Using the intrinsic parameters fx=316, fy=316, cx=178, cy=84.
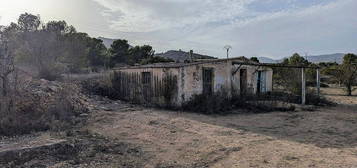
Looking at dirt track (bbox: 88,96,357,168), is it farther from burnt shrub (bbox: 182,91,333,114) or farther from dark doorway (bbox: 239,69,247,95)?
dark doorway (bbox: 239,69,247,95)

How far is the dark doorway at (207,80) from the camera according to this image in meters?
15.7

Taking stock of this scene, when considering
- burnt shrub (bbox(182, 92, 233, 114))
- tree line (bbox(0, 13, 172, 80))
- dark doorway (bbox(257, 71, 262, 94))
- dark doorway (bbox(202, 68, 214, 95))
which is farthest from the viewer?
tree line (bbox(0, 13, 172, 80))

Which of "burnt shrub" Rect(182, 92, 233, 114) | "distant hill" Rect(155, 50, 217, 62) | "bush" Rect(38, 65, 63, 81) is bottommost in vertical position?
"burnt shrub" Rect(182, 92, 233, 114)

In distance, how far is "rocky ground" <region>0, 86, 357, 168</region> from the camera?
6246mm

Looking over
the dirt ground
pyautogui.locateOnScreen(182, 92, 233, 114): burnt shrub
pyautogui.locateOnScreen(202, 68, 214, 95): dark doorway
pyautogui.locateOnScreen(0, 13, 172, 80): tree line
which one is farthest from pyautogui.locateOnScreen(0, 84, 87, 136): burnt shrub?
pyautogui.locateOnScreen(0, 13, 172, 80): tree line

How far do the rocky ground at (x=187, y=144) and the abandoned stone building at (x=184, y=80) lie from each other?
10.0ft

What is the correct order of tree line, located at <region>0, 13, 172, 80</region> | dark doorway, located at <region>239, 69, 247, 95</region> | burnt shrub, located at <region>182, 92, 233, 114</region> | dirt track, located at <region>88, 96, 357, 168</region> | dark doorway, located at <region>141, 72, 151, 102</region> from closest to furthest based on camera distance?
dirt track, located at <region>88, 96, 357, 168</region>, burnt shrub, located at <region>182, 92, 233, 114</region>, dark doorway, located at <region>141, 72, 151, 102</region>, dark doorway, located at <region>239, 69, 247, 95</region>, tree line, located at <region>0, 13, 172, 80</region>

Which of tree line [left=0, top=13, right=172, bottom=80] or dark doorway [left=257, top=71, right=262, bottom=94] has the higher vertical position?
tree line [left=0, top=13, right=172, bottom=80]

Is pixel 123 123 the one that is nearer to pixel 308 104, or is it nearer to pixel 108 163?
pixel 108 163

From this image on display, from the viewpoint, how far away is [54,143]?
22.6ft

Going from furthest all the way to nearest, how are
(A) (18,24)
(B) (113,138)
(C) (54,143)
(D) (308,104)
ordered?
1. (A) (18,24)
2. (D) (308,104)
3. (B) (113,138)
4. (C) (54,143)

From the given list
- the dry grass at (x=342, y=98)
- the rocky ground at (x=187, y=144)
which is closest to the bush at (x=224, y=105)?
the rocky ground at (x=187, y=144)

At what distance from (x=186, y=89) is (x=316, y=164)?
8.98m

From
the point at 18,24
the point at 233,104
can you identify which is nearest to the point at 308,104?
the point at 233,104
